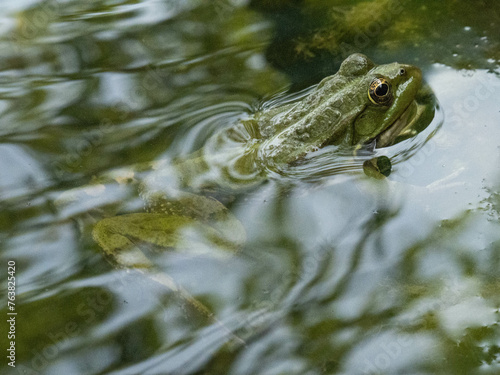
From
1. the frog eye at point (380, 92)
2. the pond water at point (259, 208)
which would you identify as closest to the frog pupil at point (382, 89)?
the frog eye at point (380, 92)

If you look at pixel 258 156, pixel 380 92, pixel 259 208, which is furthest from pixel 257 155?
pixel 380 92

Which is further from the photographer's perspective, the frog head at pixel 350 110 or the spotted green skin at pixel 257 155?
the frog head at pixel 350 110

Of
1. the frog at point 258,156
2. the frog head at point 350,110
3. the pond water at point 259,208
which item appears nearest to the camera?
the pond water at point 259,208

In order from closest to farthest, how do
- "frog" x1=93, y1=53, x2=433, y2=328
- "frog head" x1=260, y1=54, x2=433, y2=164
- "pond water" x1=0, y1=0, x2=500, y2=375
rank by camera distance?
"pond water" x1=0, y1=0, x2=500, y2=375 < "frog" x1=93, y1=53, x2=433, y2=328 < "frog head" x1=260, y1=54, x2=433, y2=164

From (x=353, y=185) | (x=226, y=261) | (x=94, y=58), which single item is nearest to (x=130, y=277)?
(x=226, y=261)

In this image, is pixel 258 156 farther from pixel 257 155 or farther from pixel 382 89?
pixel 382 89

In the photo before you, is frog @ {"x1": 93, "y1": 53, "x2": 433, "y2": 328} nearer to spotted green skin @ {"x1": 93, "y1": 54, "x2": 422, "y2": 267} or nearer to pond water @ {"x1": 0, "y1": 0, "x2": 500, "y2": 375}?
spotted green skin @ {"x1": 93, "y1": 54, "x2": 422, "y2": 267}

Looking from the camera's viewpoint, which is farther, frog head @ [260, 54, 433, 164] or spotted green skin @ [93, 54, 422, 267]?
frog head @ [260, 54, 433, 164]

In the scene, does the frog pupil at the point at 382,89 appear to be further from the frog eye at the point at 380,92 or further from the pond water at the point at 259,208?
the pond water at the point at 259,208

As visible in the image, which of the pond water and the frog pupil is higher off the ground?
the frog pupil

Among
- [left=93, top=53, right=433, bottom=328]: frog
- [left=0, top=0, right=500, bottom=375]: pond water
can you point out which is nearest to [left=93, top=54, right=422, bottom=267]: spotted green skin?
[left=93, top=53, right=433, bottom=328]: frog
